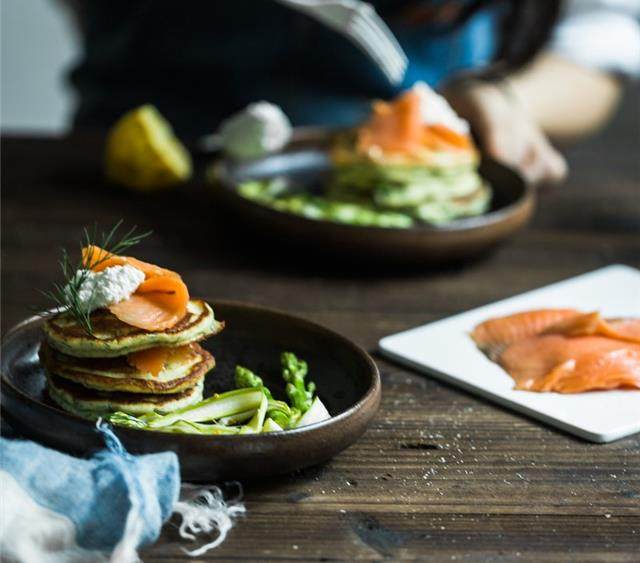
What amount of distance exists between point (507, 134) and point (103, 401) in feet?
5.94

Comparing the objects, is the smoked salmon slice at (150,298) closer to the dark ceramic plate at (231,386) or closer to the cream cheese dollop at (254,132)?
the dark ceramic plate at (231,386)

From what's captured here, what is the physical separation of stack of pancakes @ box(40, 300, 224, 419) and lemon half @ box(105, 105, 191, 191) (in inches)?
51.0

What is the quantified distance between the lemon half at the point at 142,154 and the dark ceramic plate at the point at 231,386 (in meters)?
1.08

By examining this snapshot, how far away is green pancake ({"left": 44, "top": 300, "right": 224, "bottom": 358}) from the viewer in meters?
1.29

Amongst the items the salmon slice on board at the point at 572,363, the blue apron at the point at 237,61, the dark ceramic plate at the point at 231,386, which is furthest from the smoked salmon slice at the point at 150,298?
the blue apron at the point at 237,61

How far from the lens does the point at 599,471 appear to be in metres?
1.41

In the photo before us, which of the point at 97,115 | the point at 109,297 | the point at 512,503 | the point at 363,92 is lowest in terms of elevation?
the point at 97,115

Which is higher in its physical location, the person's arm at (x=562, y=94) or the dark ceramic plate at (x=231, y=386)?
the dark ceramic plate at (x=231, y=386)

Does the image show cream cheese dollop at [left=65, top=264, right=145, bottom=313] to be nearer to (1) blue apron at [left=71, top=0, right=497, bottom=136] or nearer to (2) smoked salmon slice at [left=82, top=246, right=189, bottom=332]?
(2) smoked salmon slice at [left=82, top=246, right=189, bottom=332]

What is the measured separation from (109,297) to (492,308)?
2.78 ft

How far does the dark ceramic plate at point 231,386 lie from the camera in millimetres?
1220

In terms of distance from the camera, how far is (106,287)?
132 cm

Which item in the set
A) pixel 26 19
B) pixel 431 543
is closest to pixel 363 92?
pixel 431 543

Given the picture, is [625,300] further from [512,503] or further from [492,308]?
[512,503]
